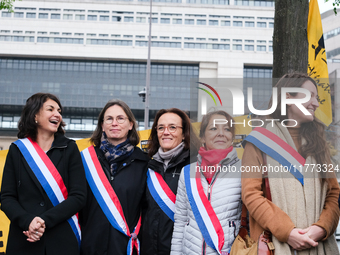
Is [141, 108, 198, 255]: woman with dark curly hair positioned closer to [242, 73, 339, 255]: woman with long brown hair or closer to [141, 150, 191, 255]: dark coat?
[141, 150, 191, 255]: dark coat

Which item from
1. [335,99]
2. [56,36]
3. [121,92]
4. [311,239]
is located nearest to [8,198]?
[311,239]

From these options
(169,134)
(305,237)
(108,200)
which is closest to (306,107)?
(305,237)

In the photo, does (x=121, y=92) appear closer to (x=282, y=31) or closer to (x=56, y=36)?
(x=56, y=36)

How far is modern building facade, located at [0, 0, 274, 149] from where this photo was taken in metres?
45.4

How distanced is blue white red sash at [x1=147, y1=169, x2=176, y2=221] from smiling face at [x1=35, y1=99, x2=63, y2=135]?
1.03 metres

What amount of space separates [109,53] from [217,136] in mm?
43686

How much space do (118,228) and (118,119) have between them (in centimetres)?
106

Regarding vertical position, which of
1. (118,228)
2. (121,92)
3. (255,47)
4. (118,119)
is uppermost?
(255,47)

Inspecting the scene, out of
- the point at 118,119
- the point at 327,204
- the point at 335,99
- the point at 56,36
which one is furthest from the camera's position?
the point at 56,36

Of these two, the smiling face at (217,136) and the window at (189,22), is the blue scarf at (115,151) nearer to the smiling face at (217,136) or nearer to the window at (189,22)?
the smiling face at (217,136)

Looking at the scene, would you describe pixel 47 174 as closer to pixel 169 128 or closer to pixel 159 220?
pixel 159 220

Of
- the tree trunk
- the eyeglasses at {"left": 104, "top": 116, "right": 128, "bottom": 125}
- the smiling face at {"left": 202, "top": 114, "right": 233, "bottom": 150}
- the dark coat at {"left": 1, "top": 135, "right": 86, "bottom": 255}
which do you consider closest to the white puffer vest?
the smiling face at {"left": 202, "top": 114, "right": 233, "bottom": 150}

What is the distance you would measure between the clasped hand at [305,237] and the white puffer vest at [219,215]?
1.81ft

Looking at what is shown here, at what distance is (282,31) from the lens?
14.0ft
